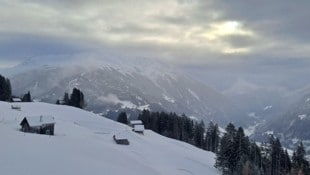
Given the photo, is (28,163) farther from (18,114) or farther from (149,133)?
(149,133)

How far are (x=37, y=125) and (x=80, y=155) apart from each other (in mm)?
27273

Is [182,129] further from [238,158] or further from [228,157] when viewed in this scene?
[228,157]

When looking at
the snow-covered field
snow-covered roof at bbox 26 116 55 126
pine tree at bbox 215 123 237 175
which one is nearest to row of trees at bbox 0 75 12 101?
the snow-covered field

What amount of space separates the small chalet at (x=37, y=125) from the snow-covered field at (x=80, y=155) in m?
1.60

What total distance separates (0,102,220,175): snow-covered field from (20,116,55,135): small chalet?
1598 mm

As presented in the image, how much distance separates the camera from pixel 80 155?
70438 millimetres

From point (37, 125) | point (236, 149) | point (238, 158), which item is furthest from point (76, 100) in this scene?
point (37, 125)

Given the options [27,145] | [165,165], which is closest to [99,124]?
[165,165]

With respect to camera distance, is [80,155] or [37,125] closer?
[80,155]

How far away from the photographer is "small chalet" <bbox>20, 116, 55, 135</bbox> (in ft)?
305

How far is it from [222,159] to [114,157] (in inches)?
1656

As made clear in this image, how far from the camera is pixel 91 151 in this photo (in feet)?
255

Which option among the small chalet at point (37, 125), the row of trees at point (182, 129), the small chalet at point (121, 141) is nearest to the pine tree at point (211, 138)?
the row of trees at point (182, 129)

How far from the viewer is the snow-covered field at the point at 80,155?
193 ft
